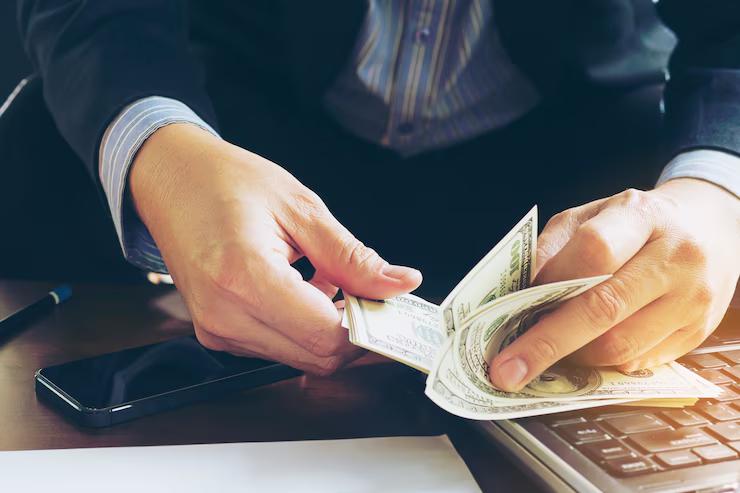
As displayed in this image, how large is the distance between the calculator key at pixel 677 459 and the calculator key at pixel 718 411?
0.08m

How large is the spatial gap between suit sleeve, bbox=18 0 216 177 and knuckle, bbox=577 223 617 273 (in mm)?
481

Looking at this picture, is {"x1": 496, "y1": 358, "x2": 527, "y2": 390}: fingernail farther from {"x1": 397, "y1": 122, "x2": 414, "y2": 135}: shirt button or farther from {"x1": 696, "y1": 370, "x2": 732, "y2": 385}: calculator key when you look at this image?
{"x1": 397, "y1": 122, "x2": 414, "y2": 135}: shirt button

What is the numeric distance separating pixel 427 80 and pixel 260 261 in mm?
672

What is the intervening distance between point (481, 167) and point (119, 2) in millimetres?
641

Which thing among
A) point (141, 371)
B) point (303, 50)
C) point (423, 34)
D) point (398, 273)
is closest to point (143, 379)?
point (141, 371)

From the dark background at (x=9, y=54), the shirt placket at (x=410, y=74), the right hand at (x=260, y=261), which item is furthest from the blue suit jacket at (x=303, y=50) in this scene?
the dark background at (x=9, y=54)

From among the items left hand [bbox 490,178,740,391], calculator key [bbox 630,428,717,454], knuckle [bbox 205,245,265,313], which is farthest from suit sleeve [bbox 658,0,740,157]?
knuckle [bbox 205,245,265,313]

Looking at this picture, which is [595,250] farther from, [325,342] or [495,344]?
[325,342]

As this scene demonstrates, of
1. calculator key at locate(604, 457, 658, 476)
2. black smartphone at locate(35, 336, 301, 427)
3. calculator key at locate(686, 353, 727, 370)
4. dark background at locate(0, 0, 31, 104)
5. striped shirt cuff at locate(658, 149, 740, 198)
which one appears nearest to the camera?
calculator key at locate(604, 457, 658, 476)

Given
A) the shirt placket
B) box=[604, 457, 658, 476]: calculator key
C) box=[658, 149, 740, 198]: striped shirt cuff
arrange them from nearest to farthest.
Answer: box=[604, 457, 658, 476]: calculator key → box=[658, 149, 740, 198]: striped shirt cuff → the shirt placket

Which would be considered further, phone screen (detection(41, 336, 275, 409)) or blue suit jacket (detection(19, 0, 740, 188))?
blue suit jacket (detection(19, 0, 740, 188))

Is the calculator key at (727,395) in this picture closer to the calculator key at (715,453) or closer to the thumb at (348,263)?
the calculator key at (715,453)

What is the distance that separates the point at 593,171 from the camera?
122cm

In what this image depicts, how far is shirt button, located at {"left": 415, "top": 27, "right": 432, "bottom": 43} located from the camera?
3.63 ft
